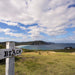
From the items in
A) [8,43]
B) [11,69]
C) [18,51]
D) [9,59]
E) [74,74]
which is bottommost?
[74,74]

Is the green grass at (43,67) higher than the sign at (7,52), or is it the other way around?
the sign at (7,52)

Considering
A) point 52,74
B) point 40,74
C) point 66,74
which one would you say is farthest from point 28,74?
point 66,74

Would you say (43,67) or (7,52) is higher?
(7,52)

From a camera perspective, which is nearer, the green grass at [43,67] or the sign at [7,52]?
the sign at [7,52]

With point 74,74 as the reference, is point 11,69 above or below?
above

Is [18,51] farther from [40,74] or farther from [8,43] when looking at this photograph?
[40,74]

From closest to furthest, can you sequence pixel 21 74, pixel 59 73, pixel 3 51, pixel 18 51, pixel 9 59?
pixel 3 51 < pixel 9 59 < pixel 18 51 < pixel 21 74 < pixel 59 73

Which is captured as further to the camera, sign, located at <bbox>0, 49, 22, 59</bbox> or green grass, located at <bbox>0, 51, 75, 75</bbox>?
green grass, located at <bbox>0, 51, 75, 75</bbox>

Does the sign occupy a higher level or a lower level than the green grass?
higher

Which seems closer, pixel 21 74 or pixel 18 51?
pixel 18 51

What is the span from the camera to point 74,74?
13.4 feet

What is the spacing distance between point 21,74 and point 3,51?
3074 mm

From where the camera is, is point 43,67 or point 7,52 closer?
point 7,52

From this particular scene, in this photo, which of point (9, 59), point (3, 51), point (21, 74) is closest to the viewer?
point (3, 51)
